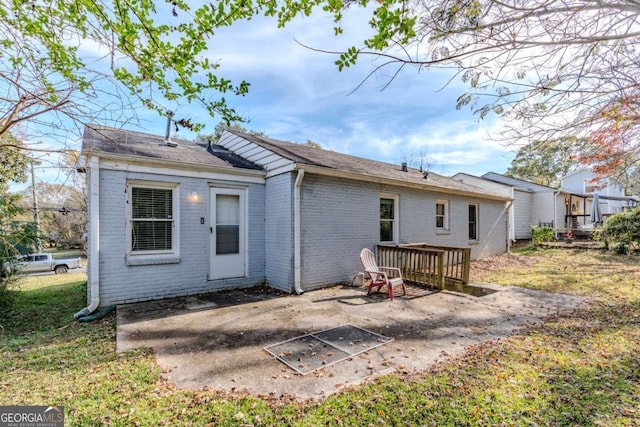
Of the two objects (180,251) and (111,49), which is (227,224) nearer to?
(180,251)

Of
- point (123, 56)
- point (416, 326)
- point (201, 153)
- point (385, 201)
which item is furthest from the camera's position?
point (385, 201)

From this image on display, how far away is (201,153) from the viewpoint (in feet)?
24.2

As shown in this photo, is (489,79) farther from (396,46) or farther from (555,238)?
(555,238)

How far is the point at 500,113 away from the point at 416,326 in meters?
3.29

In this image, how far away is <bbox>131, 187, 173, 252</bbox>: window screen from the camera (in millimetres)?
5816

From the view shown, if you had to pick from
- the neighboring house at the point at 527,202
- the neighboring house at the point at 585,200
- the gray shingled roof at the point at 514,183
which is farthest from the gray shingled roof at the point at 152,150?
the neighboring house at the point at 585,200

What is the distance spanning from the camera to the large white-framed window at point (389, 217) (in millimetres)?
8695

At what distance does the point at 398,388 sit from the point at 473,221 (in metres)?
11.1

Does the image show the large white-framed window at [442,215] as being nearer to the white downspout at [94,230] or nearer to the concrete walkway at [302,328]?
the concrete walkway at [302,328]

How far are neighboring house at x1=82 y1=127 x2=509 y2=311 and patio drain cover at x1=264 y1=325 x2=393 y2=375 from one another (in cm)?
248

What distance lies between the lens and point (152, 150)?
21.0 ft

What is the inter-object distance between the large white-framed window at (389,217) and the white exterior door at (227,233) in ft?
13.2

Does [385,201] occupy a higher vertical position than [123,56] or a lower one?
lower

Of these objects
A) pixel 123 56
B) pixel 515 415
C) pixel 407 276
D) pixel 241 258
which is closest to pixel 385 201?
pixel 407 276
